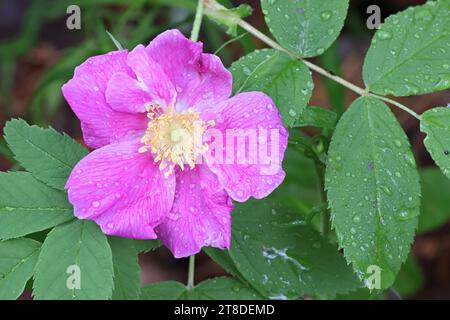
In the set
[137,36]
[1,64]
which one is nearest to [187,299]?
[137,36]

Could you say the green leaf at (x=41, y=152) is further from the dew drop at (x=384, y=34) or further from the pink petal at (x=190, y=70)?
the dew drop at (x=384, y=34)

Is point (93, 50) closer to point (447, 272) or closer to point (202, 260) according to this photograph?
point (202, 260)

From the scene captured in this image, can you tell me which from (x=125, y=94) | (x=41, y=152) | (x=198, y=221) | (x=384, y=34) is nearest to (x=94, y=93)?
(x=125, y=94)

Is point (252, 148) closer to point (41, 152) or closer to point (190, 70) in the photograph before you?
point (190, 70)

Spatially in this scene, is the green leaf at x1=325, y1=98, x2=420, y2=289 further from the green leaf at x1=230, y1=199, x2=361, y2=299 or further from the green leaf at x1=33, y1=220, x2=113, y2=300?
the green leaf at x1=33, y1=220, x2=113, y2=300

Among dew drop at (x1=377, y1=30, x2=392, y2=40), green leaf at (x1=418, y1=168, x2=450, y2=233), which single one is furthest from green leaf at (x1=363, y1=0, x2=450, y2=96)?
green leaf at (x1=418, y1=168, x2=450, y2=233)

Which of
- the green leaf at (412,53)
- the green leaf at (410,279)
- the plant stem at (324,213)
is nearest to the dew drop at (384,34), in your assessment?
the green leaf at (412,53)
